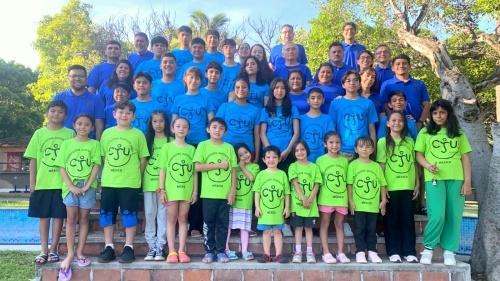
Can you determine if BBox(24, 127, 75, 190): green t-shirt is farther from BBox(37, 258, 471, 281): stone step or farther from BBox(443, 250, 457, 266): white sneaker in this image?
BBox(443, 250, 457, 266): white sneaker

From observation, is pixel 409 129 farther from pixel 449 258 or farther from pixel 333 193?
pixel 449 258

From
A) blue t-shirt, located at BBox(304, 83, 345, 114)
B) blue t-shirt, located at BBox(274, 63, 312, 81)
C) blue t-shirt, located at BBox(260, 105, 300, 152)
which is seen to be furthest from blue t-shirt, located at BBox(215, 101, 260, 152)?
blue t-shirt, located at BBox(274, 63, 312, 81)

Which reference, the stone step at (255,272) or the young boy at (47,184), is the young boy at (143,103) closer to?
the young boy at (47,184)

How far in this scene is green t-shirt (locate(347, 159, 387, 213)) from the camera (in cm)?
388

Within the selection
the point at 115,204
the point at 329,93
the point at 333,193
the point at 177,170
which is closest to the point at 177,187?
the point at 177,170

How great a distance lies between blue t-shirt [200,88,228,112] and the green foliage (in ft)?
84.2

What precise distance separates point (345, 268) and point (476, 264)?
6.75ft

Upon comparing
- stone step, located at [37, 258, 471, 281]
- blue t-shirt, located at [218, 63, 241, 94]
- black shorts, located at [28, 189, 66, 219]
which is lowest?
stone step, located at [37, 258, 471, 281]

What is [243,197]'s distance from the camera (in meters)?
4.04

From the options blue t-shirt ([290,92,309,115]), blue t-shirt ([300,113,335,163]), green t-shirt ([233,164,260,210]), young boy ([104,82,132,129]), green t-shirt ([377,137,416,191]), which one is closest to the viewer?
green t-shirt ([377,137,416,191])

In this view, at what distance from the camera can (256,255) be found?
162 inches

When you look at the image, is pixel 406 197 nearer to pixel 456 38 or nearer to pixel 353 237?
pixel 353 237

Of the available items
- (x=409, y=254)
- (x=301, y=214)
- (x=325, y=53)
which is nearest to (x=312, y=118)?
(x=301, y=214)

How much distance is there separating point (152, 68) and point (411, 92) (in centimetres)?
344
